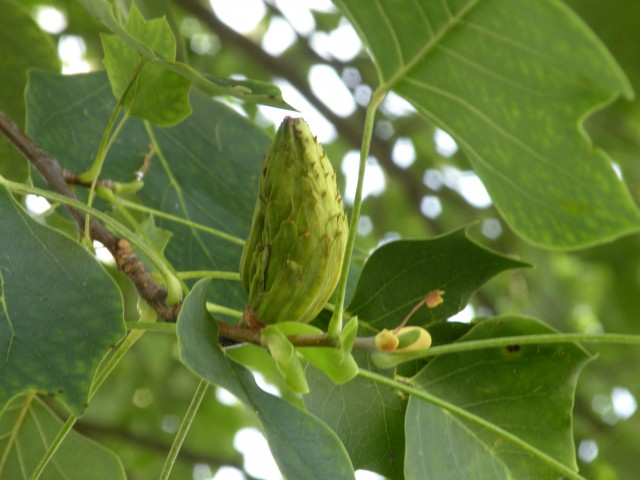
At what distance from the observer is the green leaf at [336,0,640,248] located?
895 mm

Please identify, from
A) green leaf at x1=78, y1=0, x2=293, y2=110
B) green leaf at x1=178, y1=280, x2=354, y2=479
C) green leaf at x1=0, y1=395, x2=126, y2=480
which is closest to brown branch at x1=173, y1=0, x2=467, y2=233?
green leaf at x1=0, y1=395, x2=126, y2=480

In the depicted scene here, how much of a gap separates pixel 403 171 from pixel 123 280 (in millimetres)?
850

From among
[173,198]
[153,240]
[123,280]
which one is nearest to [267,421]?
[153,240]

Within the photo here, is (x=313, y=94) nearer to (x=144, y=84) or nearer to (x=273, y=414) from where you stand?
(x=144, y=84)

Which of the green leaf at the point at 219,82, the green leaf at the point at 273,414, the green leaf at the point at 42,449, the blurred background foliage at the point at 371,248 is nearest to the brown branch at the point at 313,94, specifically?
the blurred background foliage at the point at 371,248

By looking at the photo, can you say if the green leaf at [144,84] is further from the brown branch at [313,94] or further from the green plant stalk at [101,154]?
the brown branch at [313,94]

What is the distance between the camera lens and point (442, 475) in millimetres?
1027

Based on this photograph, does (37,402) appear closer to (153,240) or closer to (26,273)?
(153,240)

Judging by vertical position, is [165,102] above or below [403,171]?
above

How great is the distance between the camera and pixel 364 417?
42.9 inches

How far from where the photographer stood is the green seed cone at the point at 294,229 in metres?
0.87

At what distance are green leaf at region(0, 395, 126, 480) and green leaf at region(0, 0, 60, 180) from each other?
1.16 ft

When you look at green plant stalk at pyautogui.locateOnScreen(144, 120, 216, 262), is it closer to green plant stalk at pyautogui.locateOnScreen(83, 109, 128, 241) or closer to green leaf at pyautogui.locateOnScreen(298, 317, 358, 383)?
green plant stalk at pyautogui.locateOnScreen(83, 109, 128, 241)

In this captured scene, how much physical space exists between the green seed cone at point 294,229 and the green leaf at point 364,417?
0.66ft
